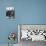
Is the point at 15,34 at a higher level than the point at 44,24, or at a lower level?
lower

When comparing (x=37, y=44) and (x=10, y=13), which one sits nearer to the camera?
(x=37, y=44)

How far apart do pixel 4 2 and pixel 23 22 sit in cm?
78

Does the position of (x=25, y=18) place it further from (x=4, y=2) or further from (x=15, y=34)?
(x=4, y=2)

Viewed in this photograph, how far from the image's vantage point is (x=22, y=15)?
3564 millimetres

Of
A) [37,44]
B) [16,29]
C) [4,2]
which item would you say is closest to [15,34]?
[16,29]

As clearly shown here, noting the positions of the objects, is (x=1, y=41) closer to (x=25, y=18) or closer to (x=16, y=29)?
(x=16, y=29)

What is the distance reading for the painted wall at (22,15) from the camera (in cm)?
355

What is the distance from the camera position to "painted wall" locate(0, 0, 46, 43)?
11.6 feet

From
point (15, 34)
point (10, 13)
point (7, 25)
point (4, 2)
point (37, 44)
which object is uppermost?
point (4, 2)

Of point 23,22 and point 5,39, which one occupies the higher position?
point 23,22

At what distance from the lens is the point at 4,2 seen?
3592 millimetres

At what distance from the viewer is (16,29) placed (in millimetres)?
3531

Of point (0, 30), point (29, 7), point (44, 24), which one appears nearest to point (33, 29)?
point (44, 24)

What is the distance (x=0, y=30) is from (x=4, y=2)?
80 cm
